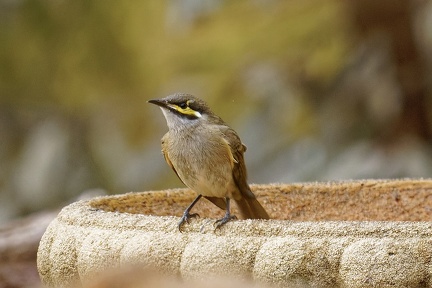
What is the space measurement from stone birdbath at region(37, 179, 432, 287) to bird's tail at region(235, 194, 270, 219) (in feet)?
1.55

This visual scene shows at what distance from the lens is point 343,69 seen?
8766 mm

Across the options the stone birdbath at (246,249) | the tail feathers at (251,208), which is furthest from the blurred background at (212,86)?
the stone birdbath at (246,249)

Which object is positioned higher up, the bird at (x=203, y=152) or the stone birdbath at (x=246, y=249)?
the bird at (x=203, y=152)

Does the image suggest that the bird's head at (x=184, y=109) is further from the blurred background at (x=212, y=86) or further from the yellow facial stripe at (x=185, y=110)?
the blurred background at (x=212, y=86)

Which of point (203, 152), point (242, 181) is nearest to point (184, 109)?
point (203, 152)

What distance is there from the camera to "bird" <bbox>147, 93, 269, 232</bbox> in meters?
3.18

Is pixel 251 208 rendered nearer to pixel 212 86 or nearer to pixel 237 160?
pixel 237 160

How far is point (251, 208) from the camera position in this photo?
334cm

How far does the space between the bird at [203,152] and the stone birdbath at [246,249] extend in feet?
0.95

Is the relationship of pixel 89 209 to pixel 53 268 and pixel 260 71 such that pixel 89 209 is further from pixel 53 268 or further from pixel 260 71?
pixel 260 71

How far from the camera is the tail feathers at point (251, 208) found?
3316 mm

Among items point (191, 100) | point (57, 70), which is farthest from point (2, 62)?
point (191, 100)

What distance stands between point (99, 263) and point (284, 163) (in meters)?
6.32

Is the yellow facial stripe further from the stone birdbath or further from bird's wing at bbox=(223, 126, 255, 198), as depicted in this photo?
the stone birdbath
